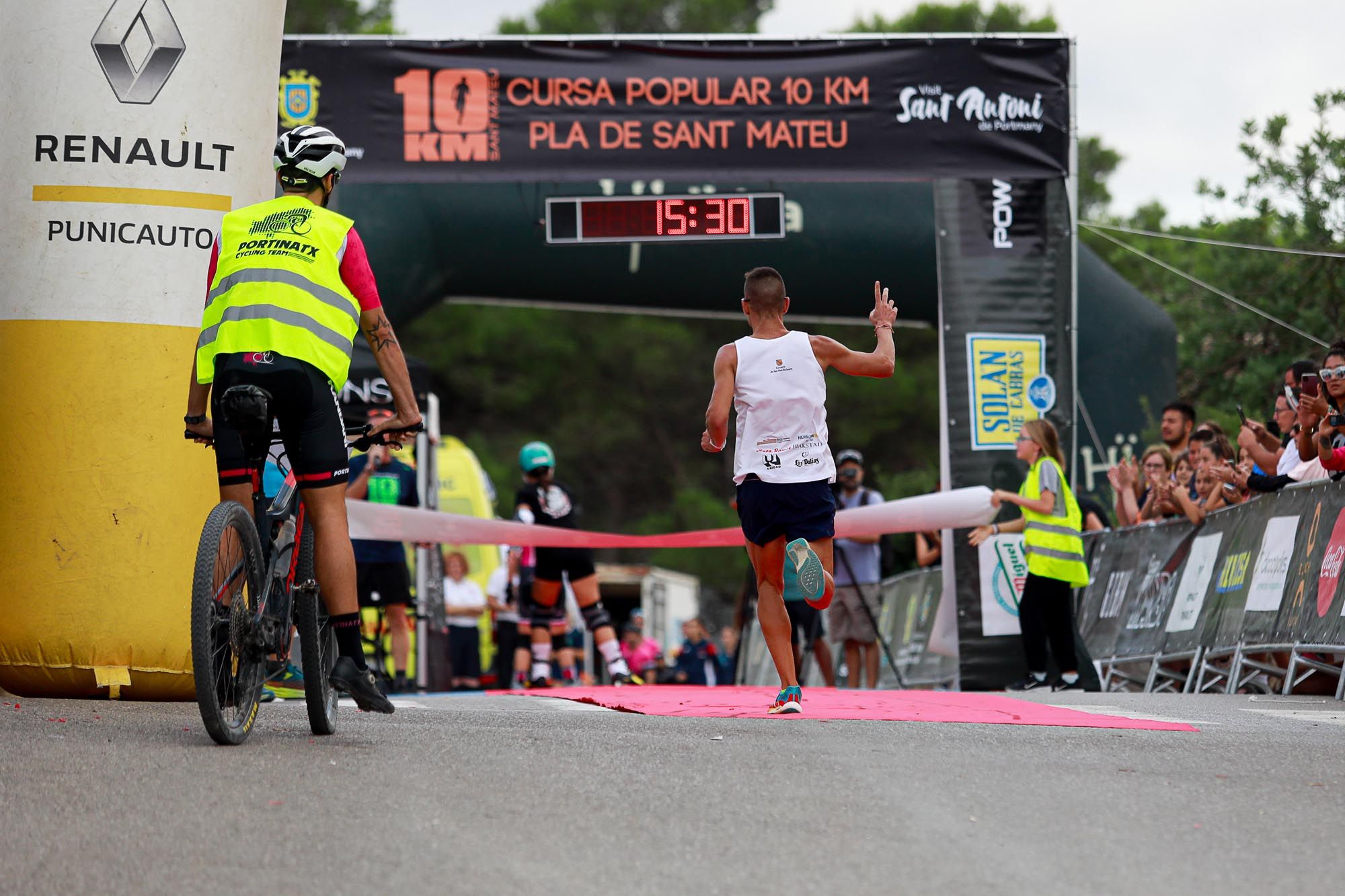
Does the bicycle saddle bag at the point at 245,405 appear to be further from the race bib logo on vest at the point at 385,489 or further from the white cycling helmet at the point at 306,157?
the race bib logo on vest at the point at 385,489

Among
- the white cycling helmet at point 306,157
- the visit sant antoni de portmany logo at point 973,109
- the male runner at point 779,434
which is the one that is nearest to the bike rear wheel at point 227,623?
the white cycling helmet at point 306,157

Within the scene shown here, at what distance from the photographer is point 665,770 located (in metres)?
5.04

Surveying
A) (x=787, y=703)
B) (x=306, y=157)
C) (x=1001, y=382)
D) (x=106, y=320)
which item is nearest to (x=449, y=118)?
(x=1001, y=382)

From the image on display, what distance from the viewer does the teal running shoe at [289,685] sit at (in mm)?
6643

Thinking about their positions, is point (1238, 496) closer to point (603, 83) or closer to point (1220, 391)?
point (603, 83)

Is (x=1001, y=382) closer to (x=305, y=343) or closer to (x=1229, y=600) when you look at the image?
(x=1229, y=600)

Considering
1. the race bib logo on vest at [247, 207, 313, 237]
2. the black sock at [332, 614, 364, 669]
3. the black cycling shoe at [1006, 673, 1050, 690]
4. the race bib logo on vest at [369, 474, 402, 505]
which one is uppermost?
the race bib logo on vest at [247, 207, 313, 237]

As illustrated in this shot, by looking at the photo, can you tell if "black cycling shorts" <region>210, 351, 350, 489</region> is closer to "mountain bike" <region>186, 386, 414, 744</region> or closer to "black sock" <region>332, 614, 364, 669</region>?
"mountain bike" <region>186, 386, 414, 744</region>

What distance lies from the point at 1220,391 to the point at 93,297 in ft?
47.2

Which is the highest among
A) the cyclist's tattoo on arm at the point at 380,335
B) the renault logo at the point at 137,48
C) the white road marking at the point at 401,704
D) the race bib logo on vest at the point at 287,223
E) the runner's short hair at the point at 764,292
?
the renault logo at the point at 137,48

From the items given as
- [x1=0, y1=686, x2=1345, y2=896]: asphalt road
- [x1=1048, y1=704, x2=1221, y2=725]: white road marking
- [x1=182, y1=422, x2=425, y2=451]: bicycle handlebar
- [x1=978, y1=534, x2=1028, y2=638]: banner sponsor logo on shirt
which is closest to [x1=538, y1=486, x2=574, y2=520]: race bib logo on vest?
[x1=978, y1=534, x2=1028, y2=638]: banner sponsor logo on shirt

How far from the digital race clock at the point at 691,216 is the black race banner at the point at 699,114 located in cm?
19

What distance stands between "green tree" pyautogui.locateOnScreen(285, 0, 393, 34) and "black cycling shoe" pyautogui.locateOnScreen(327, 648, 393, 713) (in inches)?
1225

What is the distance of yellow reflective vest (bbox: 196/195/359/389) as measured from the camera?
214 inches
